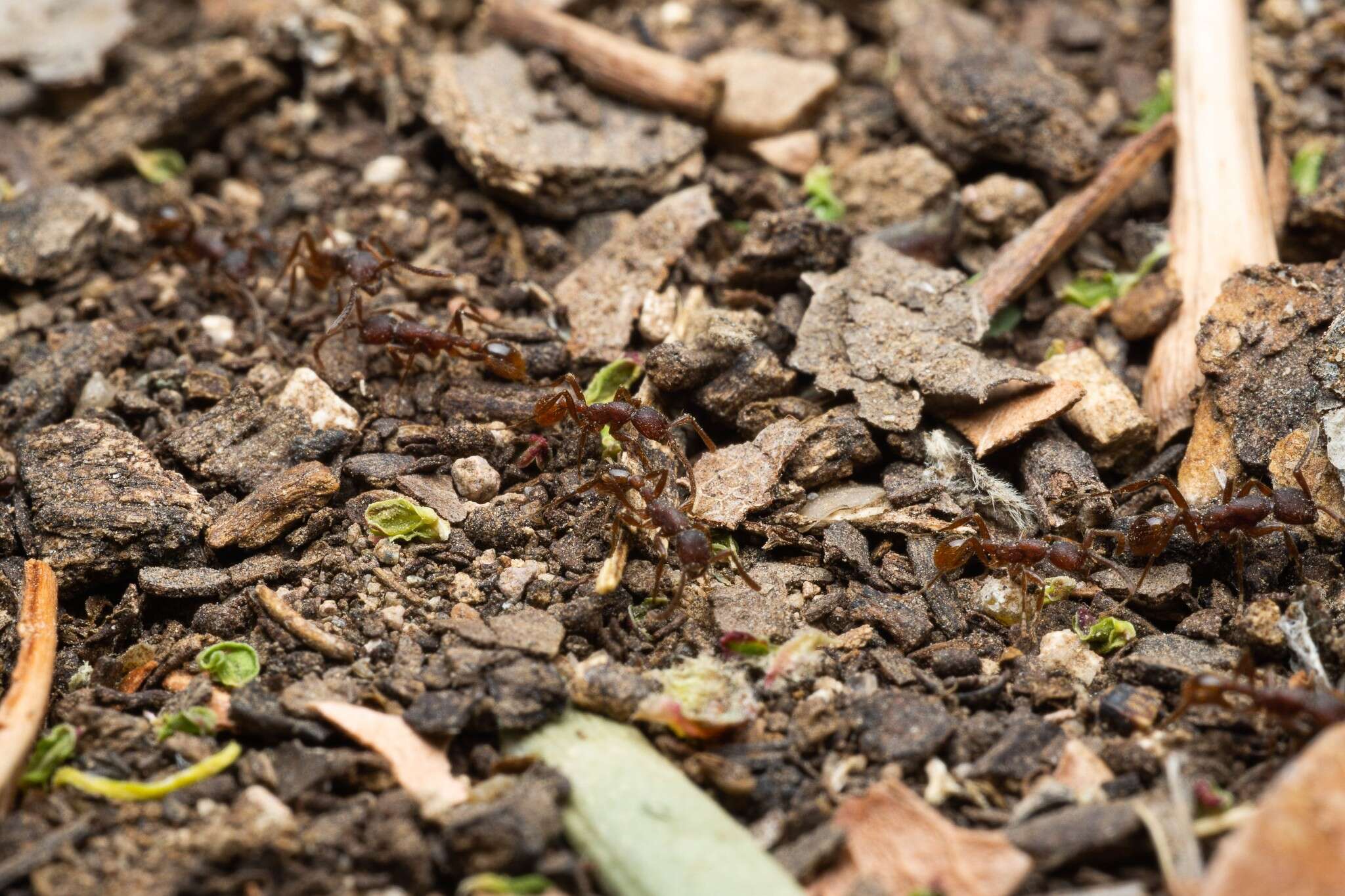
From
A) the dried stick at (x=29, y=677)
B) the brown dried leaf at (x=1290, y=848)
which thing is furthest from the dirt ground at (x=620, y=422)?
the brown dried leaf at (x=1290, y=848)

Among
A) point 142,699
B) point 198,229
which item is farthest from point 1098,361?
point 198,229

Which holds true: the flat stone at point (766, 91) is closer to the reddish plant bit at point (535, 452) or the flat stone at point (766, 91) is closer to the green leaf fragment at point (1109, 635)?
the reddish plant bit at point (535, 452)

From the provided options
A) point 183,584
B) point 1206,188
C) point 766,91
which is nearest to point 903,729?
point 183,584

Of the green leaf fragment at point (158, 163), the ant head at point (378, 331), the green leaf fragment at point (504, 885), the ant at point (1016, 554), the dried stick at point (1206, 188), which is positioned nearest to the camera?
the green leaf fragment at point (504, 885)

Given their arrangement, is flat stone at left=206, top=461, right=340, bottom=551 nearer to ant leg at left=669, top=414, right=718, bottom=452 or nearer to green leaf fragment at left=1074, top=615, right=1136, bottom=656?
ant leg at left=669, top=414, right=718, bottom=452

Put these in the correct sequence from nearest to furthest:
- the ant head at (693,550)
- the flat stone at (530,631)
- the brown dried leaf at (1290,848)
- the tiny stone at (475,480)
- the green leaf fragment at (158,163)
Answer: the brown dried leaf at (1290,848) → the flat stone at (530,631) → the ant head at (693,550) → the tiny stone at (475,480) → the green leaf fragment at (158,163)

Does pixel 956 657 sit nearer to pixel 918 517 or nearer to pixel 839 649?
pixel 839 649
